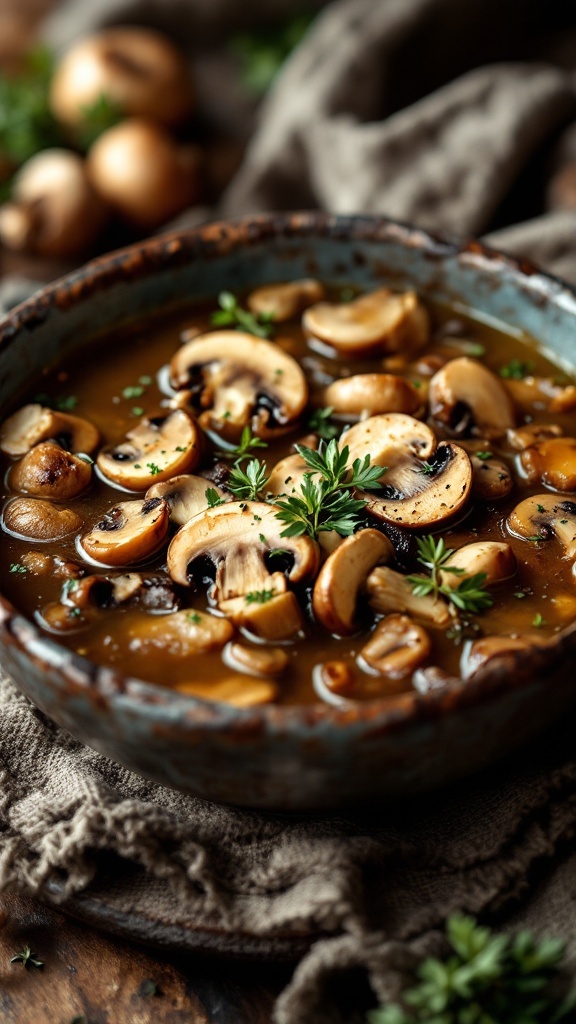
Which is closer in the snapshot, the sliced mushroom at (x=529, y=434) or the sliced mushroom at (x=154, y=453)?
the sliced mushroom at (x=154, y=453)

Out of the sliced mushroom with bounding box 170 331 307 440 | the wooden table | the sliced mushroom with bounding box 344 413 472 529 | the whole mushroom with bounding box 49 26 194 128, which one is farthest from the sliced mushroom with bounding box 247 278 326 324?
the whole mushroom with bounding box 49 26 194 128

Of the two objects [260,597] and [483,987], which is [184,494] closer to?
[260,597]

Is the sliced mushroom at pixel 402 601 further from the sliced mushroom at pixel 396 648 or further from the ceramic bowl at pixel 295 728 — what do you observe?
the ceramic bowl at pixel 295 728

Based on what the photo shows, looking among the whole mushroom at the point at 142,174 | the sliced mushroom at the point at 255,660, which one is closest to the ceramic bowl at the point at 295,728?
the sliced mushroom at the point at 255,660

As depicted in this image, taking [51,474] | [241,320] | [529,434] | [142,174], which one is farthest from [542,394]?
[142,174]

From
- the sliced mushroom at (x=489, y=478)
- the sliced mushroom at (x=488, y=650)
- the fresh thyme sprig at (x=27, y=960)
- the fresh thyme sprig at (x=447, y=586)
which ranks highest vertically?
the fresh thyme sprig at (x=447, y=586)

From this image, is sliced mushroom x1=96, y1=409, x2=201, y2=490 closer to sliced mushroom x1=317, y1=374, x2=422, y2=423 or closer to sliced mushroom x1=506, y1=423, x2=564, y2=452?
sliced mushroom x1=317, y1=374, x2=422, y2=423
